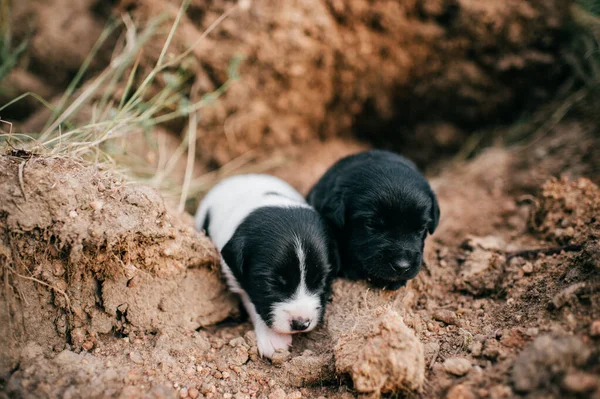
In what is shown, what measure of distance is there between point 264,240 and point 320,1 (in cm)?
335

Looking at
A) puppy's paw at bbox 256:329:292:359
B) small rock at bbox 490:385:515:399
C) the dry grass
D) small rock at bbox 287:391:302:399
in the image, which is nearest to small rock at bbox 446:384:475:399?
small rock at bbox 490:385:515:399

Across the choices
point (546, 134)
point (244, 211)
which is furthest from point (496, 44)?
point (244, 211)

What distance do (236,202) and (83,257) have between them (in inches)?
58.5

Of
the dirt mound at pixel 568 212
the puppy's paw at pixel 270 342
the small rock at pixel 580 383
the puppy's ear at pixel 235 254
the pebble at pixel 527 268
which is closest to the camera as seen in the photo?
the small rock at pixel 580 383

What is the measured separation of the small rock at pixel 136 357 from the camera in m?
2.96

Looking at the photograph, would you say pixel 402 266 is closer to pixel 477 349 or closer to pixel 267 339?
pixel 477 349

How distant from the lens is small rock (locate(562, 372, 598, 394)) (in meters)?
2.13

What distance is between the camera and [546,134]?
5.38 m

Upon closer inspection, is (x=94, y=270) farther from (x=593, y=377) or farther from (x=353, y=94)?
(x=353, y=94)

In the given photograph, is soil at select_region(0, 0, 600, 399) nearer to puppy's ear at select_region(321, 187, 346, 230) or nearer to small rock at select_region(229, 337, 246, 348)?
small rock at select_region(229, 337, 246, 348)

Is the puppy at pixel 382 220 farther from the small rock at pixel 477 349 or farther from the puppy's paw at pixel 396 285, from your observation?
the small rock at pixel 477 349

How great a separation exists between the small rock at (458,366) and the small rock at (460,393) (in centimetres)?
14

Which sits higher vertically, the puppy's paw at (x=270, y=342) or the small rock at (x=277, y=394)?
the small rock at (x=277, y=394)

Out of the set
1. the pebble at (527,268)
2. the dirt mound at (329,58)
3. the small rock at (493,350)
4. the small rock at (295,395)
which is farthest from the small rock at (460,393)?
the dirt mound at (329,58)
